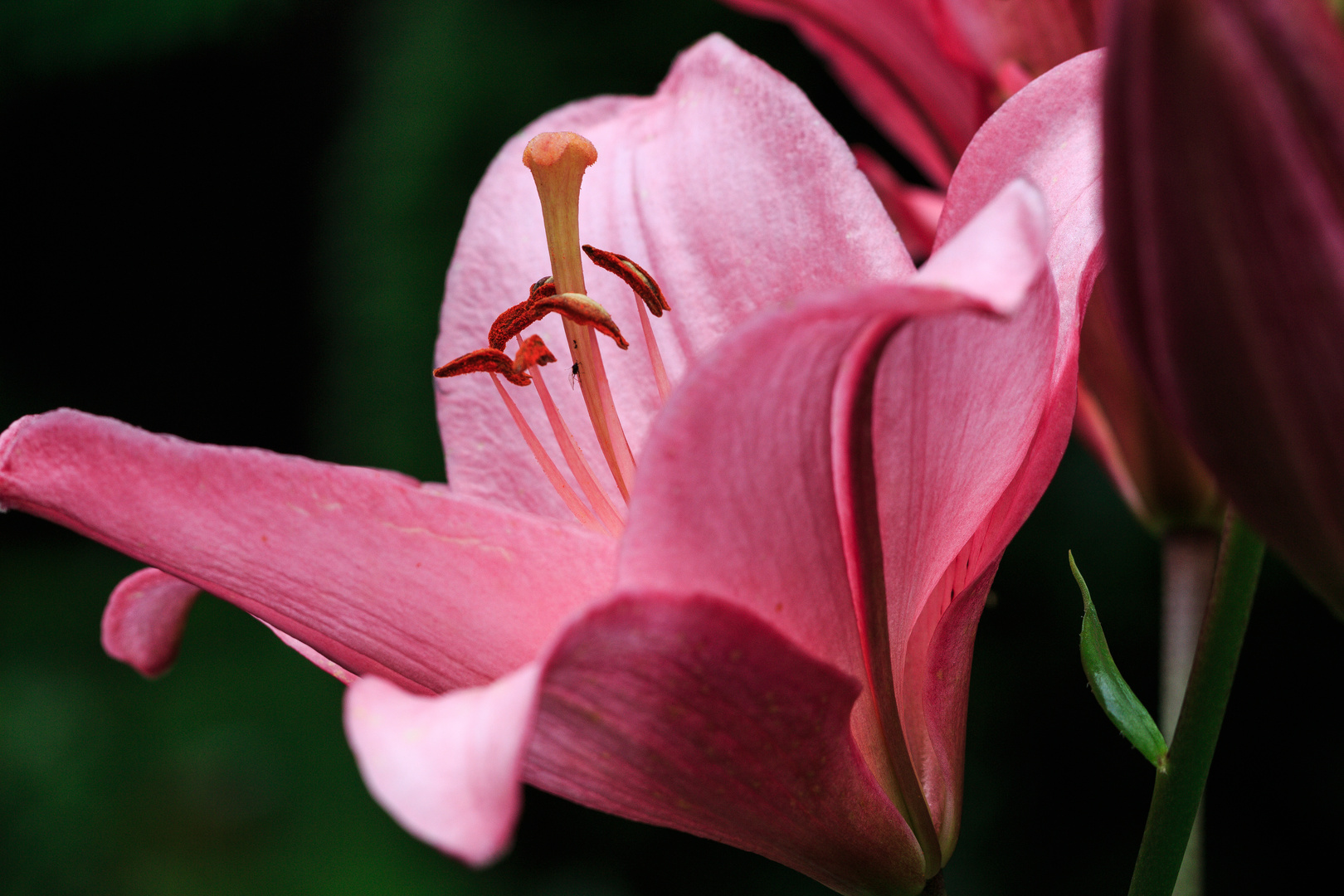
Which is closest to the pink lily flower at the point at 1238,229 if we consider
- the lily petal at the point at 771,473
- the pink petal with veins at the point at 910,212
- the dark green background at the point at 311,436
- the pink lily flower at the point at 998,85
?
the lily petal at the point at 771,473

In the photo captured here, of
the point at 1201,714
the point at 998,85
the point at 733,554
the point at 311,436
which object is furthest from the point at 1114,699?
the point at 311,436

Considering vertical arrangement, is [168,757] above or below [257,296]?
below

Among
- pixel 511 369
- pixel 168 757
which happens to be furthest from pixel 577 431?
pixel 168 757

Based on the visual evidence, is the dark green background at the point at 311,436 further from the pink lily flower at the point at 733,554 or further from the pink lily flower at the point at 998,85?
the pink lily flower at the point at 733,554

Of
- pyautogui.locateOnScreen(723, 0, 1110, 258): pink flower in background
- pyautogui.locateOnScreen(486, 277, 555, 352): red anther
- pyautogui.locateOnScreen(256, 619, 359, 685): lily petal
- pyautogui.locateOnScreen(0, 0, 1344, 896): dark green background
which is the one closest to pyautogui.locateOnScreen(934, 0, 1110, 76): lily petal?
pyautogui.locateOnScreen(723, 0, 1110, 258): pink flower in background

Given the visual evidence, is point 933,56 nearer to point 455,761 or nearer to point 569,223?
point 569,223

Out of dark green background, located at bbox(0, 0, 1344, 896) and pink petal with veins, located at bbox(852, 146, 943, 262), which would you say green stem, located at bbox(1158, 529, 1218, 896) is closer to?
pink petal with veins, located at bbox(852, 146, 943, 262)

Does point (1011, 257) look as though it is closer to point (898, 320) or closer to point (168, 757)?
point (898, 320)
